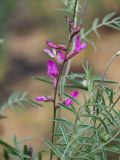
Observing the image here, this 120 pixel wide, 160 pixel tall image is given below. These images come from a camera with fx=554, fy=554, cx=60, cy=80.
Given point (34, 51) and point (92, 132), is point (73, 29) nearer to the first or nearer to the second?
point (92, 132)

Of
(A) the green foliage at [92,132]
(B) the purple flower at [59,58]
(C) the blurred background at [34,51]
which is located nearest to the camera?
(A) the green foliage at [92,132]

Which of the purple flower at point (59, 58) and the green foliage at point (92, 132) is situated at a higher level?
the purple flower at point (59, 58)

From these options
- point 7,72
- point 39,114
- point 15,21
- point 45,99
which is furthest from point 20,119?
point 45,99

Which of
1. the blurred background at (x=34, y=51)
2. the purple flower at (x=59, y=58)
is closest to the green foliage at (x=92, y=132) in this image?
the purple flower at (x=59, y=58)

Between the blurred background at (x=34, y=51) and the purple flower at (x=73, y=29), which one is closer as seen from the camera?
the purple flower at (x=73, y=29)

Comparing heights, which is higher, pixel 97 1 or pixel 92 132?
pixel 97 1

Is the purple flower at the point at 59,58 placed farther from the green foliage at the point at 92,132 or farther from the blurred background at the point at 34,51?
the blurred background at the point at 34,51

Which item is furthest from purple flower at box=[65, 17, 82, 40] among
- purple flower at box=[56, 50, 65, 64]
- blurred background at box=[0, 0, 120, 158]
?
blurred background at box=[0, 0, 120, 158]

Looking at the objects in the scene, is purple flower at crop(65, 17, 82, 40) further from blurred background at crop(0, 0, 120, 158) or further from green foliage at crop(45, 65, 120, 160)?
blurred background at crop(0, 0, 120, 158)

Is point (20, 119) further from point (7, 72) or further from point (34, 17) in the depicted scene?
point (34, 17)
